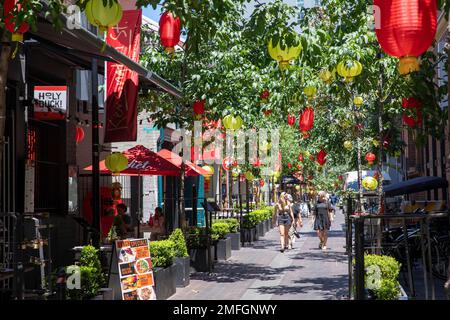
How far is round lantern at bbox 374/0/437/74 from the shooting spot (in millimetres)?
5773

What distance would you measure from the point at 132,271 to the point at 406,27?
5604 mm

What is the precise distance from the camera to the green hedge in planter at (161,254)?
11570mm

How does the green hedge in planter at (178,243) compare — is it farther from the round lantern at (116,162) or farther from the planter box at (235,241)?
the planter box at (235,241)

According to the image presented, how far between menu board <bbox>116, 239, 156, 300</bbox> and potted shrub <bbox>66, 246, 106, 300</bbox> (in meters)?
0.33

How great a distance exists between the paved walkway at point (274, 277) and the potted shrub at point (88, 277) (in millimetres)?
2695

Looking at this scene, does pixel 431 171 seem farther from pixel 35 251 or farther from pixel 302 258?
pixel 35 251

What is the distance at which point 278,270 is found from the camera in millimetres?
15586

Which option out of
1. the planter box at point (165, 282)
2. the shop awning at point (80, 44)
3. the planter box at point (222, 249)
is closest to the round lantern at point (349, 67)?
the shop awning at point (80, 44)

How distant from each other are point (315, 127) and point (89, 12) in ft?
63.0

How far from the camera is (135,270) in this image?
9.64 meters

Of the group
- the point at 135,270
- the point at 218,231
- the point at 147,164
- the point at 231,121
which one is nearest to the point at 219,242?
the point at 218,231
